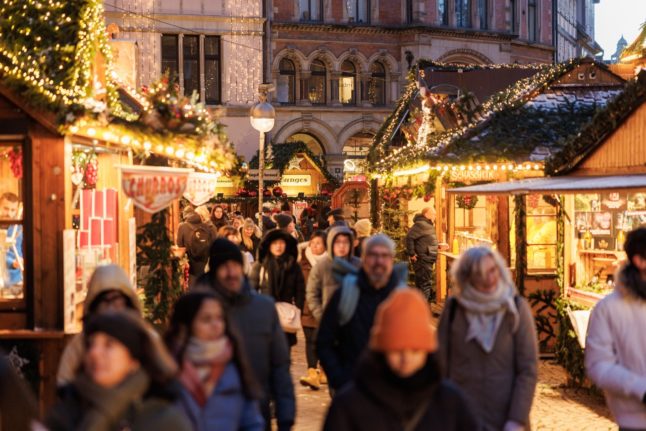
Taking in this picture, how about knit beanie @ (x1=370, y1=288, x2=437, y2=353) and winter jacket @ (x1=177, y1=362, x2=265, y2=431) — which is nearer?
knit beanie @ (x1=370, y1=288, x2=437, y2=353)

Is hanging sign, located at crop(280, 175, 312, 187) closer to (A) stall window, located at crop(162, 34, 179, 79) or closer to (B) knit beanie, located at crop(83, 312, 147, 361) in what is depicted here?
(A) stall window, located at crop(162, 34, 179, 79)

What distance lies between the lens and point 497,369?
5648 mm

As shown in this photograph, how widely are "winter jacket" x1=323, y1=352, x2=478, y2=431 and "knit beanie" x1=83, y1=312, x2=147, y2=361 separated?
678 mm

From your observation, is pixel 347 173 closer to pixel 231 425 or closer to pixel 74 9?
pixel 74 9

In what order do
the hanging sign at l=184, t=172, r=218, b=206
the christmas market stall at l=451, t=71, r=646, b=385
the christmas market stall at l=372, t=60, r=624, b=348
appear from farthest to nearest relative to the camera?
the christmas market stall at l=372, t=60, r=624, b=348, the hanging sign at l=184, t=172, r=218, b=206, the christmas market stall at l=451, t=71, r=646, b=385

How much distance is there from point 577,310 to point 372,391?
734cm

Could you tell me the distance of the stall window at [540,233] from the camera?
1498 centimetres

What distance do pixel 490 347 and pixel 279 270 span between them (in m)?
4.74

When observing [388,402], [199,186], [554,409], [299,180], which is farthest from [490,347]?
[299,180]

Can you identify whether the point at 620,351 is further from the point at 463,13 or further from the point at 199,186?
the point at 463,13

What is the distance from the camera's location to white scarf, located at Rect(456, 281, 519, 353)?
5621 millimetres

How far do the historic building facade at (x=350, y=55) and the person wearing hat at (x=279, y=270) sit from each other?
31.7m

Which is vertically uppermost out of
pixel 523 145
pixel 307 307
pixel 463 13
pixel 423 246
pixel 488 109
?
pixel 463 13

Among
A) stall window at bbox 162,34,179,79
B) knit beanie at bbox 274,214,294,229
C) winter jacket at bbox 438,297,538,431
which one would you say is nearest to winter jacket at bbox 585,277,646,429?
winter jacket at bbox 438,297,538,431
